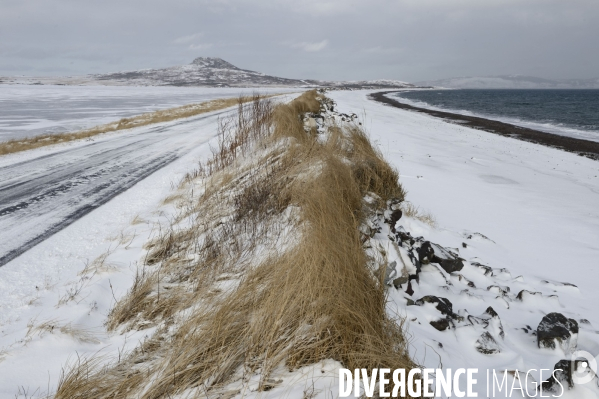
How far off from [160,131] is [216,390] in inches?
571

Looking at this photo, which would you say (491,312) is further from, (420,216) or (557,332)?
(420,216)

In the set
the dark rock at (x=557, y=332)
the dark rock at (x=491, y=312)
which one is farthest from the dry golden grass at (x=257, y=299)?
the dark rock at (x=557, y=332)

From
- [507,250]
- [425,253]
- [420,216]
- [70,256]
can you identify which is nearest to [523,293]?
[425,253]

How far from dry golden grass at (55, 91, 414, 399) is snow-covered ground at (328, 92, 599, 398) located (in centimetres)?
52

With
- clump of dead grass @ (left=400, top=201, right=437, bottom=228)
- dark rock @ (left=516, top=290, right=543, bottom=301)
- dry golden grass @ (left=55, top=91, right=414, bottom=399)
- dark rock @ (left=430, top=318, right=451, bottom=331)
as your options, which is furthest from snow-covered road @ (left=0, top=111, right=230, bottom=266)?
dark rock @ (left=516, top=290, right=543, bottom=301)

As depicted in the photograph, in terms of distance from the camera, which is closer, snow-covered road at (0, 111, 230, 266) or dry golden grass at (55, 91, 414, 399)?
dry golden grass at (55, 91, 414, 399)

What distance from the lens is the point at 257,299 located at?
102 inches

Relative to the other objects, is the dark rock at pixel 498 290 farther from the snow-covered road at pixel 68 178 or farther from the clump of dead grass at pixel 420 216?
the snow-covered road at pixel 68 178

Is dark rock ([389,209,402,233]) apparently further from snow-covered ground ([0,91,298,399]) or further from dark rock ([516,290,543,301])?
snow-covered ground ([0,91,298,399])

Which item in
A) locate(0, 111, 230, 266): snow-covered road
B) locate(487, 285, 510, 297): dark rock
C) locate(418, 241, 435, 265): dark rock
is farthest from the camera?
locate(0, 111, 230, 266): snow-covered road

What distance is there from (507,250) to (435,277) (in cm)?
194

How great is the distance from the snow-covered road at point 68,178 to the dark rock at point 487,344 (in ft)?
16.0

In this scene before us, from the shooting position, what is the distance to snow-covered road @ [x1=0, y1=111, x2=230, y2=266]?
16.4 ft

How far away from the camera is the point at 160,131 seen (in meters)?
14.9
